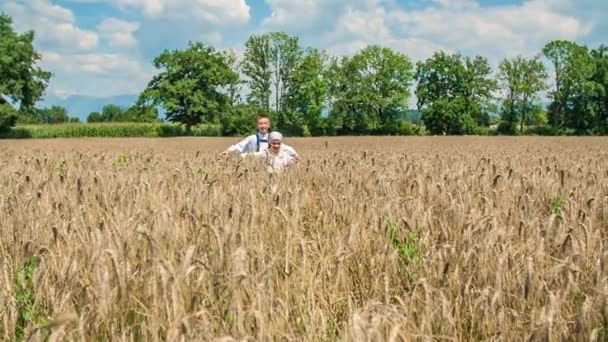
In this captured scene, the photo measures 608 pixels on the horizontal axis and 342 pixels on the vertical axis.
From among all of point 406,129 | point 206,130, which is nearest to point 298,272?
point 206,130

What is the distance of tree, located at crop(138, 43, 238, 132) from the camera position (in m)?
78.9

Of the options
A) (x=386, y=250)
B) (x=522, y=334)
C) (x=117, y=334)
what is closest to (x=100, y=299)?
(x=117, y=334)

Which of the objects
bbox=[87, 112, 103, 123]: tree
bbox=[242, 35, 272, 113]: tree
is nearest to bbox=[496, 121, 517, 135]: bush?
bbox=[242, 35, 272, 113]: tree

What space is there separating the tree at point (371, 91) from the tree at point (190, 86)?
18.1 m

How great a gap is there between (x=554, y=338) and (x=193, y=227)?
2469 millimetres

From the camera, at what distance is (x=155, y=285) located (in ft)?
7.73

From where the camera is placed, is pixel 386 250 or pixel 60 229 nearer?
pixel 386 250

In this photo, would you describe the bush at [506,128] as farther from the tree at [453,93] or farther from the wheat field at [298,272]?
the wheat field at [298,272]

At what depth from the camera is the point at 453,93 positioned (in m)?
91.2

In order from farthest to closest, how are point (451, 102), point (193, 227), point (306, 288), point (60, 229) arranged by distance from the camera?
point (451, 102), point (193, 227), point (60, 229), point (306, 288)

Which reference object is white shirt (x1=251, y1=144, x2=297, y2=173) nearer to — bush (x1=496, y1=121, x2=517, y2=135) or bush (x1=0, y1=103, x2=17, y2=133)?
bush (x1=0, y1=103, x2=17, y2=133)

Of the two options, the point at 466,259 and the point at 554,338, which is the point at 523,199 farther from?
the point at 554,338

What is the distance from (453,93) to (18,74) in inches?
2567

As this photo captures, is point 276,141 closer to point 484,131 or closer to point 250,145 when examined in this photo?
point 250,145
